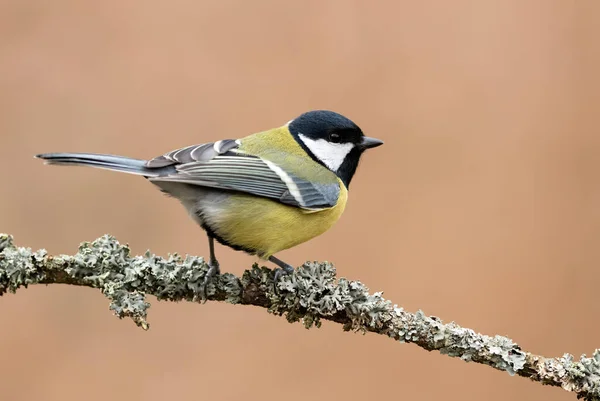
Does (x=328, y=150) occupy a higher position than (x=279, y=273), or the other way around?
(x=328, y=150)

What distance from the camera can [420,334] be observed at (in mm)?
929

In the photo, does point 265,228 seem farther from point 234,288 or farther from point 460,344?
point 460,344

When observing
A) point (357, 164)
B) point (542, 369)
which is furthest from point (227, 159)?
point (542, 369)

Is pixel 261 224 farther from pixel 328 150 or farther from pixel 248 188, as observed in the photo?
pixel 328 150

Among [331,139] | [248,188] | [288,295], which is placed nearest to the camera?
[288,295]

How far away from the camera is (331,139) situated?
1.26 meters

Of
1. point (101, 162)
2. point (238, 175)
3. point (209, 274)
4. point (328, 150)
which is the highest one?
point (328, 150)

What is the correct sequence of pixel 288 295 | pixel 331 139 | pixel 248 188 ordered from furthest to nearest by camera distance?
pixel 331 139, pixel 248 188, pixel 288 295

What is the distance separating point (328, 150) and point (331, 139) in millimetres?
25

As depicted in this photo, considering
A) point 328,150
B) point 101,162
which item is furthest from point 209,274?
point 328,150

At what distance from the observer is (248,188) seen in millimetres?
1072

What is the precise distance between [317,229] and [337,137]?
225 millimetres

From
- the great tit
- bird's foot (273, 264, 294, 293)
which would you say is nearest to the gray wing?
the great tit

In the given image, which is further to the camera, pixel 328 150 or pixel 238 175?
pixel 328 150
